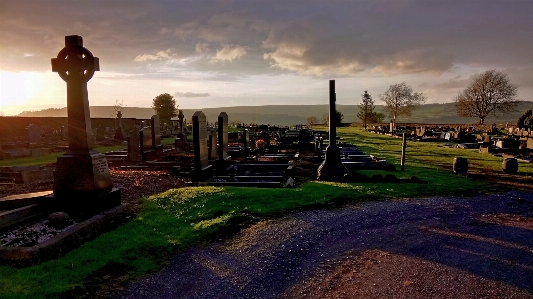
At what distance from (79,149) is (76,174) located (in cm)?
63

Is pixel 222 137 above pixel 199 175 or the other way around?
above

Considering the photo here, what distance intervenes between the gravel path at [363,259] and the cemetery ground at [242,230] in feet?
0.13

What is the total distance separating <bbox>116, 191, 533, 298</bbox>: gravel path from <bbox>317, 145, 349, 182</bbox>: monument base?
4083 millimetres

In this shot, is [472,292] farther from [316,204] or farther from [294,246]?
[316,204]

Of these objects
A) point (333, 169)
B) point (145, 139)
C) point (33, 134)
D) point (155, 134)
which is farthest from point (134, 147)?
point (33, 134)

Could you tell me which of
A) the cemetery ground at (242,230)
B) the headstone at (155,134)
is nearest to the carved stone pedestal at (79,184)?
the cemetery ground at (242,230)

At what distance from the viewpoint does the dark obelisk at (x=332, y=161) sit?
12584 mm

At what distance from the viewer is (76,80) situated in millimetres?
8031

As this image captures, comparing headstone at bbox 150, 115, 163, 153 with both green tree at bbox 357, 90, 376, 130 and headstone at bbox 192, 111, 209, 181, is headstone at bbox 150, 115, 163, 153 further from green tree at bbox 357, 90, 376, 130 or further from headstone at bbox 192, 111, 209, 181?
green tree at bbox 357, 90, 376, 130

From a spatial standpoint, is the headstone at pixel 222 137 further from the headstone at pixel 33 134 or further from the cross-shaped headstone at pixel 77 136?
the headstone at pixel 33 134

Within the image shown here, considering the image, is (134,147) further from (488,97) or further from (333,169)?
(488,97)

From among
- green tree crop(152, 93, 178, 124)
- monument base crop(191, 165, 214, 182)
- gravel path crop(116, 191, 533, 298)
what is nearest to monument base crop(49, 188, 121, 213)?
gravel path crop(116, 191, 533, 298)

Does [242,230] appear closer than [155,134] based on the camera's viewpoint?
Yes

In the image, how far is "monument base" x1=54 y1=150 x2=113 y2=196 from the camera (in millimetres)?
7727
